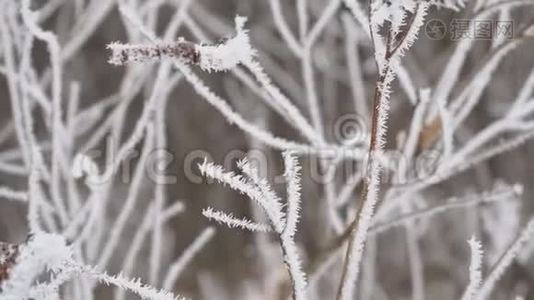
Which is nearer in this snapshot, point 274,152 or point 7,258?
point 7,258

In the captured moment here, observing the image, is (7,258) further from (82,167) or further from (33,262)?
(82,167)

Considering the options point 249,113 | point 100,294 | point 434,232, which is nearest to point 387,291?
point 434,232

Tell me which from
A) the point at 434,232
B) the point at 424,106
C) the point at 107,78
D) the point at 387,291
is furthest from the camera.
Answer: the point at 107,78

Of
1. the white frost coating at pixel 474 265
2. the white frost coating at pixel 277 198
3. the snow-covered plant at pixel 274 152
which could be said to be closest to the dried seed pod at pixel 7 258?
the snow-covered plant at pixel 274 152

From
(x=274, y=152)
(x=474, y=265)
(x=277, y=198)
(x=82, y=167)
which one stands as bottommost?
(x=474, y=265)

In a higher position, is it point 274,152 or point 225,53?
point 274,152

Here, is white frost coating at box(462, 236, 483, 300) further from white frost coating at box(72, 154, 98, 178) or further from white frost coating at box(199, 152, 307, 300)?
white frost coating at box(72, 154, 98, 178)

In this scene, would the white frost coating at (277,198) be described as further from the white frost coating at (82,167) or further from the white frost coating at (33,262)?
the white frost coating at (82,167)

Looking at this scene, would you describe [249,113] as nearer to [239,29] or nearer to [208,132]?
[208,132]

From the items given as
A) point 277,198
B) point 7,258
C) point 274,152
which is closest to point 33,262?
point 7,258
